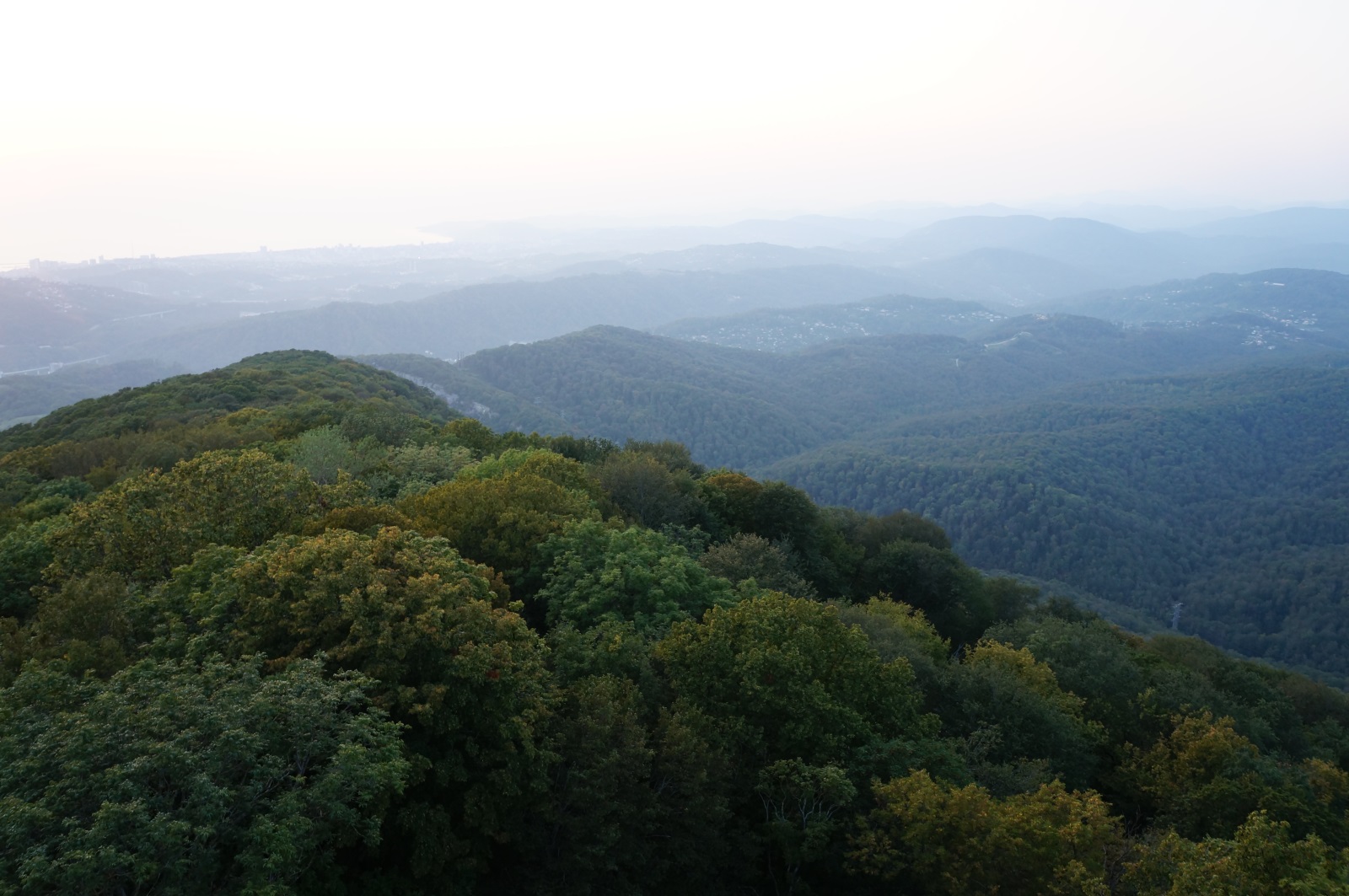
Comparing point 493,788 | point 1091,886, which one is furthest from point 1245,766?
point 493,788

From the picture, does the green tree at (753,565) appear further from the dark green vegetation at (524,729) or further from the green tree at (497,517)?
the green tree at (497,517)

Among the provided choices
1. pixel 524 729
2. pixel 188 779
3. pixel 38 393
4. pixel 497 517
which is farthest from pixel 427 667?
pixel 38 393

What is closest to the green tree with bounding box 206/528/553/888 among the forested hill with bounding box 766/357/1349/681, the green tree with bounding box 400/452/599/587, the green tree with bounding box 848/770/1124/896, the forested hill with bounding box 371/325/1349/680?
the green tree with bounding box 400/452/599/587

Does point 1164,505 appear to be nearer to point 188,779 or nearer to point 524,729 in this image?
point 524,729

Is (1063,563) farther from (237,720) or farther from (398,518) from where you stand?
(237,720)

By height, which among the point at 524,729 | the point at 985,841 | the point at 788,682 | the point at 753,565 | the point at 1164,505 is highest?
the point at 524,729

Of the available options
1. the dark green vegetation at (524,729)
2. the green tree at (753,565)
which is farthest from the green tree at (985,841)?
the green tree at (753,565)

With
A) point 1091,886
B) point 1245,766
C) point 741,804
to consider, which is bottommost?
point 1245,766

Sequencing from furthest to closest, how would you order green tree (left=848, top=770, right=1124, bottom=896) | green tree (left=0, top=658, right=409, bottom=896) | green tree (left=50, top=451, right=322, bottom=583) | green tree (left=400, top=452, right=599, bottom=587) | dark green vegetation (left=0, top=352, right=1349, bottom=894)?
1. green tree (left=400, top=452, right=599, bottom=587)
2. green tree (left=50, top=451, right=322, bottom=583)
3. green tree (left=848, top=770, right=1124, bottom=896)
4. dark green vegetation (left=0, top=352, right=1349, bottom=894)
5. green tree (left=0, top=658, right=409, bottom=896)

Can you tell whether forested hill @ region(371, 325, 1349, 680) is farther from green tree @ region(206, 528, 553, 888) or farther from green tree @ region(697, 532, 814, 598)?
green tree @ region(206, 528, 553, 888)
